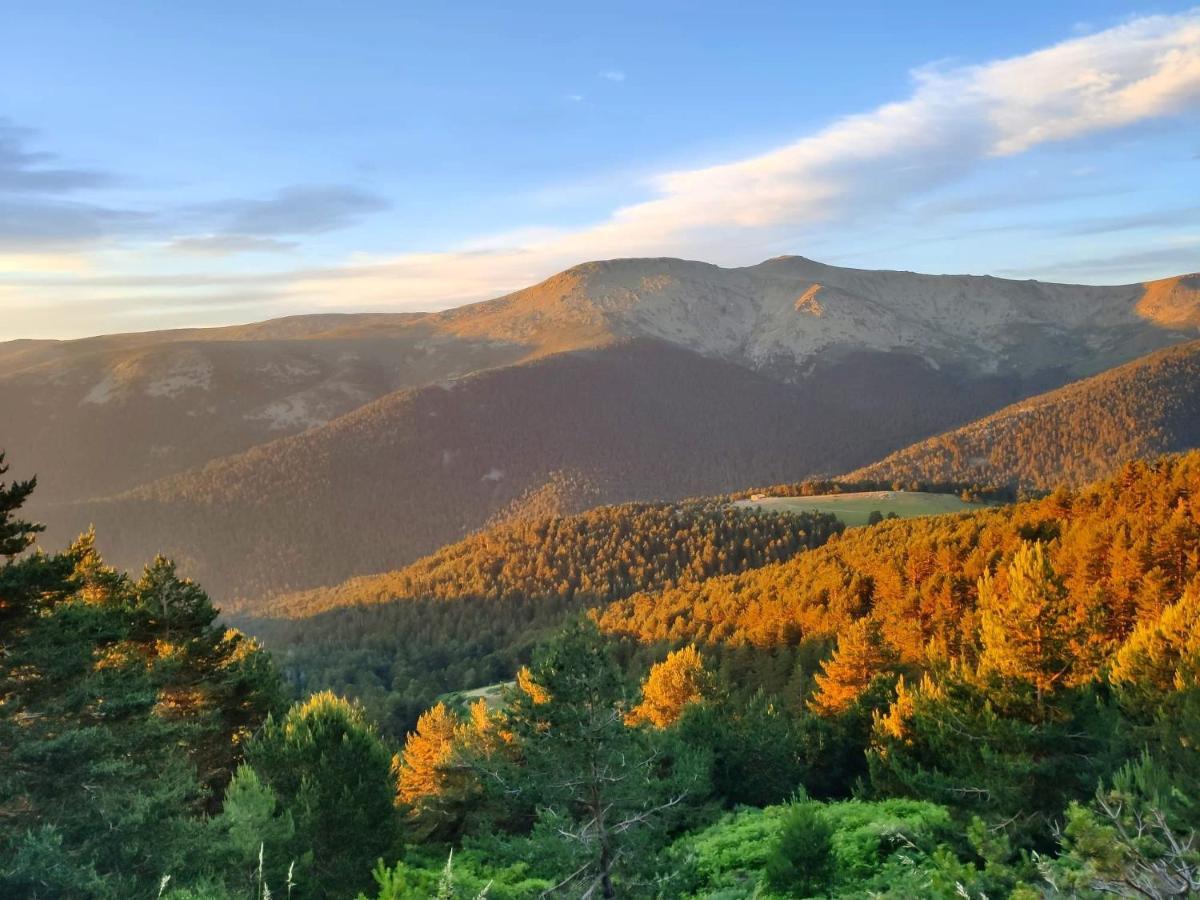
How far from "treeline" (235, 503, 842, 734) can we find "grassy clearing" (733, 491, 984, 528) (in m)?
8.90

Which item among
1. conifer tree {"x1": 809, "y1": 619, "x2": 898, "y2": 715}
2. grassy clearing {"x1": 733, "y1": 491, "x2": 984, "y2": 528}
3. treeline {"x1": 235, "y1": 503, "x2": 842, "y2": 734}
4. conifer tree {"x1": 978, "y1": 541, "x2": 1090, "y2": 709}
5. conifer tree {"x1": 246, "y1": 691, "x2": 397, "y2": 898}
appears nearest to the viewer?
conifer tree {"x1": 978, "y1": 541, "x2": 1090, "y2": 709}

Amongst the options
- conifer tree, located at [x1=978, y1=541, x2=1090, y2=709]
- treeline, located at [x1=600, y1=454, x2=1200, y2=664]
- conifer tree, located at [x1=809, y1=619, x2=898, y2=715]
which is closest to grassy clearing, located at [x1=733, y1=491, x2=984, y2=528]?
treeline, located at [x1=600, y1=454, x2=1200, y2=664]

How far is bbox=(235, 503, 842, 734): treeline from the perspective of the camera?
124 metres

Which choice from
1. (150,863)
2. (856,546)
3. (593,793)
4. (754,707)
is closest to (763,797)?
(754,707)

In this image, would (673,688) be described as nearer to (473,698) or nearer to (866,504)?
(473,698)

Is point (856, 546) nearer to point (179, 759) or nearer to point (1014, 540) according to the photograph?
point (1014, 540)

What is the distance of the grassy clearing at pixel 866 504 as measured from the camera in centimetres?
16012

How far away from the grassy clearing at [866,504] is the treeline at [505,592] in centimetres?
890

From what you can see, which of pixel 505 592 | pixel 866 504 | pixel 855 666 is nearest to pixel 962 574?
pixel 855 666

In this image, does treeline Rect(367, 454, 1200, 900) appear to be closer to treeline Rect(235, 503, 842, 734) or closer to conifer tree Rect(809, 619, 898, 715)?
conifer tree Rect(809, 619, 898, 715)

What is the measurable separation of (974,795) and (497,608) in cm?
14324

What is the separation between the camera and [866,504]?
6777 inches

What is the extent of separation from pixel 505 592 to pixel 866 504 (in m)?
76.1

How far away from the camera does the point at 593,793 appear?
14.1 meters
